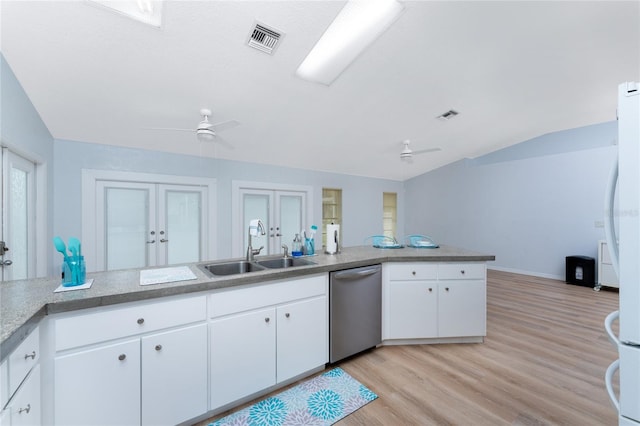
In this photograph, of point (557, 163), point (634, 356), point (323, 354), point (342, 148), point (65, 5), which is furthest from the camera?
point (557, 163)

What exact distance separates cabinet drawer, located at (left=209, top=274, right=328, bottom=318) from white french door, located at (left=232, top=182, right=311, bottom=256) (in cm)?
258

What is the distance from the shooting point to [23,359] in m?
1.05

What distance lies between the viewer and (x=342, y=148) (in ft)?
15.3

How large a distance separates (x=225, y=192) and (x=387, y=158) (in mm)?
3278

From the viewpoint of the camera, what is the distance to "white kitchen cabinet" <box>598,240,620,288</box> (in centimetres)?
439

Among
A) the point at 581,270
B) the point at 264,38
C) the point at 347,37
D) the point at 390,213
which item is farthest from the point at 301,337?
the point at 390,213

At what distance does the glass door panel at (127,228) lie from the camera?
3.47 m

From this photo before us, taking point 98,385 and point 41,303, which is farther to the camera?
point 98,385

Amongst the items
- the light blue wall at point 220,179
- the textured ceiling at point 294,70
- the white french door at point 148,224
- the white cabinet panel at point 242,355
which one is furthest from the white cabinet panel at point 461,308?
the white french door at point 148,224

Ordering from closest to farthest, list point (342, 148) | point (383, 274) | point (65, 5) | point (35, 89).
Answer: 1. point (65, 5)
2. point (35, 89)
3. point (383, 274)
4. point (342, 148)

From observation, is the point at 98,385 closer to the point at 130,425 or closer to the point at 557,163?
the point at 130,425

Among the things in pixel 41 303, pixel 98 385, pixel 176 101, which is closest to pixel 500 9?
pixel 176 101

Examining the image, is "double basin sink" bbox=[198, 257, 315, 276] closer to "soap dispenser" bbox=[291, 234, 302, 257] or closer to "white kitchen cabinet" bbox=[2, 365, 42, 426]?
"soap dispenser" bbox=[291, 234, 302, 257]

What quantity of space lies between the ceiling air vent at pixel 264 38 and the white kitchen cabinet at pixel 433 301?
2.25m
